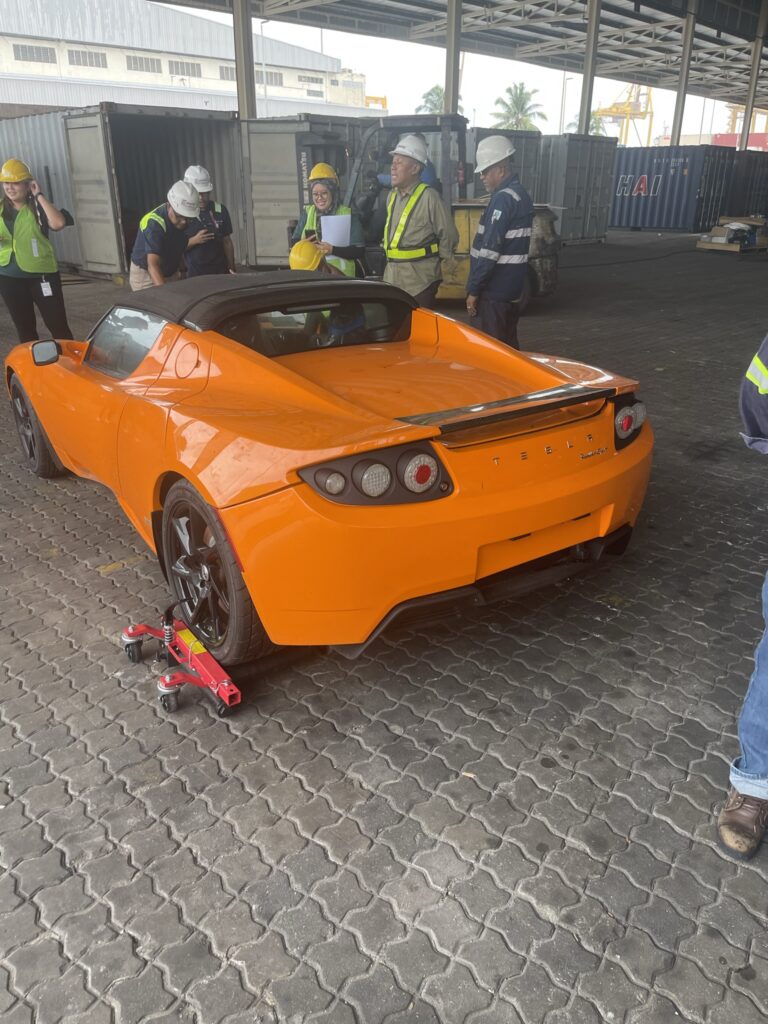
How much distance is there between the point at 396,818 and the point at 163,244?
5.08 meters

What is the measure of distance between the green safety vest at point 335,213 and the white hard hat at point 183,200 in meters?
0.96

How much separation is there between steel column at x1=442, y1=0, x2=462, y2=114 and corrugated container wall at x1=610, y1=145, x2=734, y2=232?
26.8ft

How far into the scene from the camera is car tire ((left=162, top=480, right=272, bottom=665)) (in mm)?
2609

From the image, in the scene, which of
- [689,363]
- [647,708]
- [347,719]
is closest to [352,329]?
[347,719]

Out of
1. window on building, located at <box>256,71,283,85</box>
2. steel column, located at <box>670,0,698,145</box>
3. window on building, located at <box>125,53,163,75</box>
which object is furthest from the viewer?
window on building, located at <box>256,71,283,85</box>

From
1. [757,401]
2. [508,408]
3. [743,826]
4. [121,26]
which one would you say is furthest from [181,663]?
[121,26]

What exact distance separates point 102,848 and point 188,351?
1.83 metres

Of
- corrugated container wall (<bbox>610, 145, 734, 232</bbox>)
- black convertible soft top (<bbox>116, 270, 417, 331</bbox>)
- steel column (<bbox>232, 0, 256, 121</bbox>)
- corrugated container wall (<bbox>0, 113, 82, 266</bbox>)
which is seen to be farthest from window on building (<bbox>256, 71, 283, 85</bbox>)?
black convertible soft top (<bbox>116, 270, 417, 331</bbox>)

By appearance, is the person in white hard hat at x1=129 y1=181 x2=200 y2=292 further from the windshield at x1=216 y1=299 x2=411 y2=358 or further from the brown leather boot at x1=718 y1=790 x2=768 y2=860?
the brown leather boot at x1=718 y1=790 x2=768 y2=860

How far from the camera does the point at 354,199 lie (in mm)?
12680

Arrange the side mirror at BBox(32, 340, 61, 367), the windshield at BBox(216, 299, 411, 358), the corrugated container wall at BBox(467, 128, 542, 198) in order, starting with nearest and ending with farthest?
the windshield at BBox(216, 299, 411, 358) < the side mirror at BBox(32, 340, 61, 367) < the corrugated container wall at BBox(467, 128, 542, 198)

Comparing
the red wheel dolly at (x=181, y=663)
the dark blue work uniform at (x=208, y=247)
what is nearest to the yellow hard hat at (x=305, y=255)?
the dark blue work uniform at (x=208, y=247)

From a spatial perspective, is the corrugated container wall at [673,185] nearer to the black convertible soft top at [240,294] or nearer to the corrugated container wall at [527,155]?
the corrugated container wall at [527,155]

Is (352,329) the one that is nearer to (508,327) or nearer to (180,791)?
(180,791)
